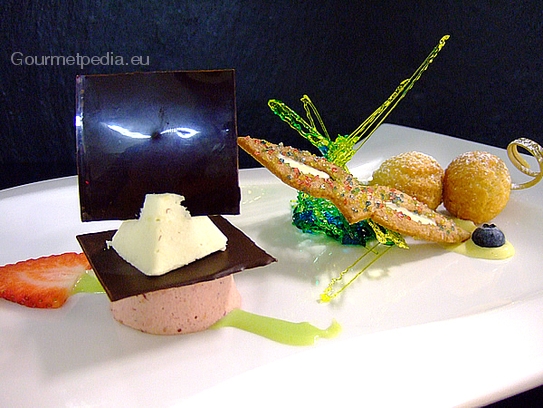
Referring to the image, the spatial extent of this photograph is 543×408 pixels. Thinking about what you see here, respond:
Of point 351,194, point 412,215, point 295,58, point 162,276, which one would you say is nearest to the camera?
point 162,276

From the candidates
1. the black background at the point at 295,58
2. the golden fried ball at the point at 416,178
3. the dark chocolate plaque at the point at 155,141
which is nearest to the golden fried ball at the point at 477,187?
the golden fried ball at the point at 416,178

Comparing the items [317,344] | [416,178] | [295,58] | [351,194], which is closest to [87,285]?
[317,344]

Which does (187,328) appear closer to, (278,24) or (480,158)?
(480,158)

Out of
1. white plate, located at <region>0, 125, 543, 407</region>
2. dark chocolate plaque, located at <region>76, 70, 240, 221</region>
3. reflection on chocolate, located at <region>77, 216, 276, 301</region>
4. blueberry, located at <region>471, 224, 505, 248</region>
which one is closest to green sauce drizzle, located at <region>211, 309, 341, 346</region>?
white plate, located at <region>0, 125, 543, 407</region>

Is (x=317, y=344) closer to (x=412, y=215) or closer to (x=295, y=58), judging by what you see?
(x=412, y=215)

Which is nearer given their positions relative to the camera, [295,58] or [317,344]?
[317,344]

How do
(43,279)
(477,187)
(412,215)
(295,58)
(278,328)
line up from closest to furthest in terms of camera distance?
(278,328) < (43,279) < (412,215) < (477,187) < (295,58)
